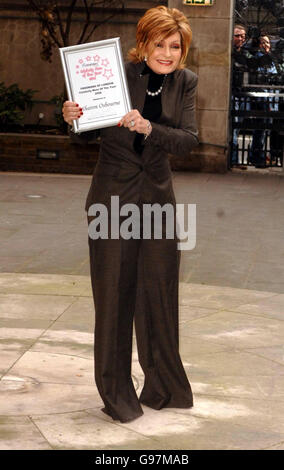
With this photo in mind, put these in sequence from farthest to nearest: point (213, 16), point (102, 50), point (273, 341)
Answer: point (213, 16) < point (273, 341) < point (102, 50)

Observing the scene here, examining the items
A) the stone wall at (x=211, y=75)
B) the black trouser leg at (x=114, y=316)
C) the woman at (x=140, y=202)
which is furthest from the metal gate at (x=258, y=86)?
the black trouser leg at (x=114, y=316)

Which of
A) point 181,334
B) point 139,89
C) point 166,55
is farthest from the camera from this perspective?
point 181,334

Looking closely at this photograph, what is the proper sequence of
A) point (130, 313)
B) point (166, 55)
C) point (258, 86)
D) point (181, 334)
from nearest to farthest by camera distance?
point (166, 55)
point (130, 313)
point (181, 334)
point (258, 86)

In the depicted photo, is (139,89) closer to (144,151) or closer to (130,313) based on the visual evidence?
(144,151)

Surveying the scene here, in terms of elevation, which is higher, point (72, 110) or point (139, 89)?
point (139, 89)

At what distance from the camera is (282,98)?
17.0 m

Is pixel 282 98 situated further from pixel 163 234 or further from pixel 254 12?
pixel 163 234

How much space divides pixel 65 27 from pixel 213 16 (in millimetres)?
2778

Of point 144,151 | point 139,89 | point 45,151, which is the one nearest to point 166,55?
point 139,89

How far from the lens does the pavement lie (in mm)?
5777

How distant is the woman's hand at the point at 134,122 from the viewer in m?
5.57

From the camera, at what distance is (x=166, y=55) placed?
5719 millimetres

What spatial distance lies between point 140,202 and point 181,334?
234 centimetres
